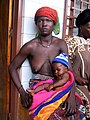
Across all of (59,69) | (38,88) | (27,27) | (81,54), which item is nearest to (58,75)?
(59,69)

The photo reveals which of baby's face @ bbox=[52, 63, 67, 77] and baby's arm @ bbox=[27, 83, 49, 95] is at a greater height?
baby's face @ bbox=[52, 63, 67, 77]

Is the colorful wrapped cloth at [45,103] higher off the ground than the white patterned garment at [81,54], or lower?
lower

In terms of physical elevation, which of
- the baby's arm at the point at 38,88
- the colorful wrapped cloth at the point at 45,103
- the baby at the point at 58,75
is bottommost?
the colorful wrapped cloth at the point at 45,103

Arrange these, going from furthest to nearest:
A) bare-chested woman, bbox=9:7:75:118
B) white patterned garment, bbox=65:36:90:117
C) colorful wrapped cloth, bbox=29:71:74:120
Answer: white patterned garment, bbox=65:36:90:117, bare-chested woman, bbox=9:7:75:118, colorful wrapped cloth, bbox=29:71:74:120

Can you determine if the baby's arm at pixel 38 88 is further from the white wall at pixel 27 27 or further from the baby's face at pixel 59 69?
the white wall at pixel 27 27

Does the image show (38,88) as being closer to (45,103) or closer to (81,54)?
(45,103)

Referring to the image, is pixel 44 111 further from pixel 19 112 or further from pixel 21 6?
pixel 21 6

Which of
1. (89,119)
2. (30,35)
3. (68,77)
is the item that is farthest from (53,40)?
(89,119)

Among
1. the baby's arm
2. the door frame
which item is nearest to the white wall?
the door frame

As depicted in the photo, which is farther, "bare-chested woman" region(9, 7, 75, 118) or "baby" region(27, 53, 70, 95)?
"bare-chested woman" region(9, 7, 75, 118)

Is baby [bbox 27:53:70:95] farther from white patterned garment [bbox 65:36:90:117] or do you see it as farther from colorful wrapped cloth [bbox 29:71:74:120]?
white patterned garment [bbox 65:36:90:117]

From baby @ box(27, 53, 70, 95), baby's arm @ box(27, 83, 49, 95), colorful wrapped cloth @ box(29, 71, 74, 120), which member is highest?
baby @ box(27, 53, 70, 95)

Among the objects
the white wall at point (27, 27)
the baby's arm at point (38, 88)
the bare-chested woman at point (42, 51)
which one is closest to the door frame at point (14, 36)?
the white wall at point (27, 27)

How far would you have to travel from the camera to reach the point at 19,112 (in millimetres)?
2246
